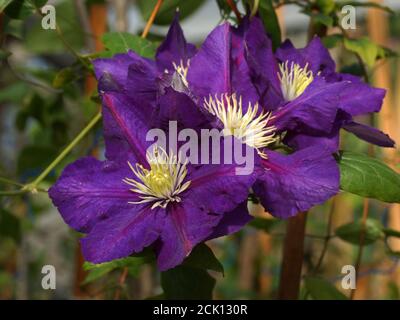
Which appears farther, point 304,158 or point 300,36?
point 300,36

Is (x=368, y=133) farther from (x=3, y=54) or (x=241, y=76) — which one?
(x=3, y=54)

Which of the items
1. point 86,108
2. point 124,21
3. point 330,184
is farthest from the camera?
point 124,21

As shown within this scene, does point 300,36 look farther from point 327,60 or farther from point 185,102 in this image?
point 185,102

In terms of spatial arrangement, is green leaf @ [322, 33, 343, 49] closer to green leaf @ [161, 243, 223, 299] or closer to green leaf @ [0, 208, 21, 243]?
green leaf @ [161, 243, 223, 299]

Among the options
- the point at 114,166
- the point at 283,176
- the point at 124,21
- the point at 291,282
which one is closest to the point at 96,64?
the point at 114,166

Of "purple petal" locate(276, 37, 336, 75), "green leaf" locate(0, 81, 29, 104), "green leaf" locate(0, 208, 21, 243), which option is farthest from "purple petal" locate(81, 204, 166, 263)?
"green leaf" locate(0, 81, 29, 104)

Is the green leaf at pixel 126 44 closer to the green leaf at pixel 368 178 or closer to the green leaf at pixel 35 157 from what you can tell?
the green leaf at pixel 368 178

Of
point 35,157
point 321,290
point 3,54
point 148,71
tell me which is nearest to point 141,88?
point 148,71
